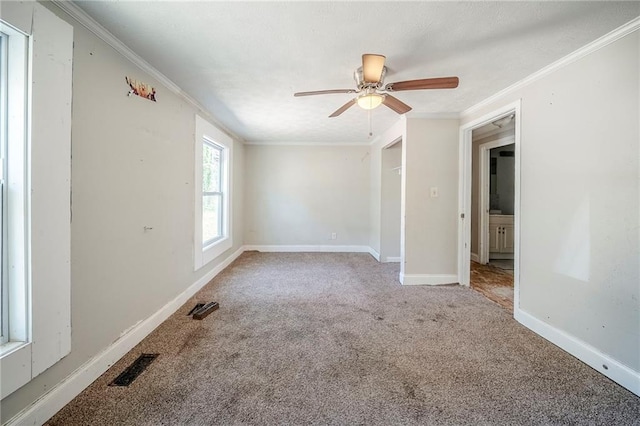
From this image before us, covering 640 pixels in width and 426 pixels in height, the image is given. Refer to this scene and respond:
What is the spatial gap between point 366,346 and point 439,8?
7.09 ft

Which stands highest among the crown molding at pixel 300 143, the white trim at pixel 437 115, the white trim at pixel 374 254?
the crown molding at pixel 300 143

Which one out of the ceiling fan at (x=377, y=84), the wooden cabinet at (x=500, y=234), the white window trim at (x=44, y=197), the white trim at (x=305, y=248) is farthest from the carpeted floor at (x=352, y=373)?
the white trim at (x=305, y=248)

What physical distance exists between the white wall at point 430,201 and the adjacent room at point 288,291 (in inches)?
14.1

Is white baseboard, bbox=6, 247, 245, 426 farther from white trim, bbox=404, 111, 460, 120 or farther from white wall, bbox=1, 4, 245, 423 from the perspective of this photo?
white trim, bbox=404, 111, 460, 120

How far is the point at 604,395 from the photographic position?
1504 mm

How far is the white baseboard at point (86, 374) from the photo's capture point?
1.24 metres

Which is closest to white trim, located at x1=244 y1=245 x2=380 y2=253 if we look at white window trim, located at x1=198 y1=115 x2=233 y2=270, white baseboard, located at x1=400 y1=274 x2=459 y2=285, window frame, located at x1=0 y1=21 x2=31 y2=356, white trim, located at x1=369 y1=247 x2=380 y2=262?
white trim, located at x1=369 y1=247 x2=380 y2=262

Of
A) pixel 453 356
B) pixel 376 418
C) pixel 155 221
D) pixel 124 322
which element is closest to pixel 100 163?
pixel 155 221

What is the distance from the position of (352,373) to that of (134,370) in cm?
138

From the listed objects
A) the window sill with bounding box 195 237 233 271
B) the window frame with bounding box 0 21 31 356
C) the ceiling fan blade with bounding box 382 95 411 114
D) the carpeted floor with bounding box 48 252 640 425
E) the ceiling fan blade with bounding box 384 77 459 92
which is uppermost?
the ceiling fan blade with bounding box 382 95 411 114

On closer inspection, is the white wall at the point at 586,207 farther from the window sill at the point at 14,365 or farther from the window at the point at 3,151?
the window at the point at 3,151

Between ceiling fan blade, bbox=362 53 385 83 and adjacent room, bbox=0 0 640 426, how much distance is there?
0.02m

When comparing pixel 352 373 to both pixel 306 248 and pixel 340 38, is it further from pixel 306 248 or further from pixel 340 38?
pixel 306 248

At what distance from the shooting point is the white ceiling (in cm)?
141
